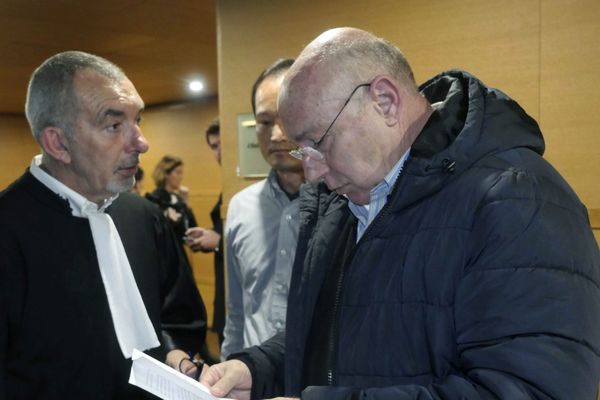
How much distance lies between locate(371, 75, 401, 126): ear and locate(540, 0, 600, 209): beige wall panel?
1431mm

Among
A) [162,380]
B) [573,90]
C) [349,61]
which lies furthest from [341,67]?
[573,90]

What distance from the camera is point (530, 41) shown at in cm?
229

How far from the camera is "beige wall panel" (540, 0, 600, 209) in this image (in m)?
2.17

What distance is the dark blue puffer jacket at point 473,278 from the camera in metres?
0.85

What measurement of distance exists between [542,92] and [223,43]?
6.12 feet

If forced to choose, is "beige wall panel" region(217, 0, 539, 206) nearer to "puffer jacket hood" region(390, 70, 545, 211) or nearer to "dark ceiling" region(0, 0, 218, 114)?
"dark ceiling" region(0, 0, 218, 114)

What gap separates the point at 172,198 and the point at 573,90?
138 inches

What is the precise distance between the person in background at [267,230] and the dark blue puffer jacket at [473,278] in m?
0.75

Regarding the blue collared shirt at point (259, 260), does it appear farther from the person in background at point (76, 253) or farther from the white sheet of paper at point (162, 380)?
the white sheet of paper at point (162, 380)

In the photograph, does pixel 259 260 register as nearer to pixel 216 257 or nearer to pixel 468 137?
pixel 468 137

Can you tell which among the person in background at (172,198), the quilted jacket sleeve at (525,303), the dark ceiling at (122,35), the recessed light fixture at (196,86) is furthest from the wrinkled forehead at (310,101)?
the recessed light fixture at (196,86)

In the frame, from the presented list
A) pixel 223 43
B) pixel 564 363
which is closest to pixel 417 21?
pixel 223 43

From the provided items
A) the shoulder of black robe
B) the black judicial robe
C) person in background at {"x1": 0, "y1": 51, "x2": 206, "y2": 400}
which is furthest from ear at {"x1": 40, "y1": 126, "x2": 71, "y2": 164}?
the shoulder of black robe

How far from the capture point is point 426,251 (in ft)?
3.27
